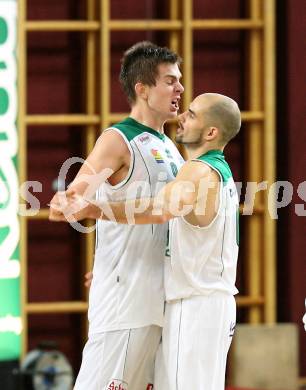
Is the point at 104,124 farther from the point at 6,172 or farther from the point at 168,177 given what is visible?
the point at 168,177

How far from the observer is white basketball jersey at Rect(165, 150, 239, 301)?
9.45 ft

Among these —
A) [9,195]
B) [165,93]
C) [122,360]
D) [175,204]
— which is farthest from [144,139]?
[9,195]

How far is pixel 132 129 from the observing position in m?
3.09

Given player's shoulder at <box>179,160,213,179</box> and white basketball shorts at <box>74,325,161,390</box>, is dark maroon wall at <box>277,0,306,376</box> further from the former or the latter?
player's shoulder at <box>179,160,213,179</box>

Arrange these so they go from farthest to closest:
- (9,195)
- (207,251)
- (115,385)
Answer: (9,195), (115,385), (207,251)

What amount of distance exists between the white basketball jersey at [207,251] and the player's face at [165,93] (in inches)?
11.2

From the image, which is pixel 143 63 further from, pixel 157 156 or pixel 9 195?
pixel 9 195

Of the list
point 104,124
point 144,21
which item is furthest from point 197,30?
point 104,124

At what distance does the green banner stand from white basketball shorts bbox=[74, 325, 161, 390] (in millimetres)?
1124

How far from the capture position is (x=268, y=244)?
5070 millimetres

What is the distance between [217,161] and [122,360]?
668 millimetres

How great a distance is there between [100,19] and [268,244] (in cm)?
142

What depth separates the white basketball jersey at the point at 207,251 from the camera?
113 inches

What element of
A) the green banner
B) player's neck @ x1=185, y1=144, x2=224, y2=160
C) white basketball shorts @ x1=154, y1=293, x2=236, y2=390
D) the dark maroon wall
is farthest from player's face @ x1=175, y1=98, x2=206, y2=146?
the dark maroon wall
